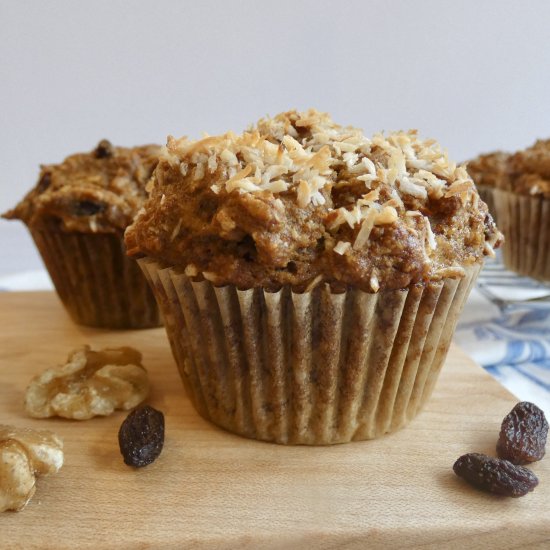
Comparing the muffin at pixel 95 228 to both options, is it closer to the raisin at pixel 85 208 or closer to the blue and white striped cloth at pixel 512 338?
the raisin at pixel 85 208

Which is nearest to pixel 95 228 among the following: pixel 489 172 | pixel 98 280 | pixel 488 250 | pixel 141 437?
pixel 98 280

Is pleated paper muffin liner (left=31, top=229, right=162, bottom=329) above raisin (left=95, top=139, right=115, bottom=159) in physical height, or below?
below

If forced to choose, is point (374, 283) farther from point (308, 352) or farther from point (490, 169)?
point (490, 169)

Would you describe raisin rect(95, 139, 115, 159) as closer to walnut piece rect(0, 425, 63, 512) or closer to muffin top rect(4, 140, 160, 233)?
muffin top rect(4, 140, 160, 233)

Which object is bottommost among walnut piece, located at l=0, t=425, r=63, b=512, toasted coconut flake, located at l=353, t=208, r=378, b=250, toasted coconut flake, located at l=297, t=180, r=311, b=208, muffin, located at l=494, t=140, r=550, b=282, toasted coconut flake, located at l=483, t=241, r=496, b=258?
muffin, located at l=494, t=140, r=550, b=282

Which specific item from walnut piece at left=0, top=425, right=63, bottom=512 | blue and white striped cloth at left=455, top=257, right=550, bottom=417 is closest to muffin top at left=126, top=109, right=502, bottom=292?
walnut piece at left=0, top=425, right=63, bottom=512

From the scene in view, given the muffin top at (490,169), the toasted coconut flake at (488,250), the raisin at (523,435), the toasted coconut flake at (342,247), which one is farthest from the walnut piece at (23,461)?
the muffin top at (490,169)

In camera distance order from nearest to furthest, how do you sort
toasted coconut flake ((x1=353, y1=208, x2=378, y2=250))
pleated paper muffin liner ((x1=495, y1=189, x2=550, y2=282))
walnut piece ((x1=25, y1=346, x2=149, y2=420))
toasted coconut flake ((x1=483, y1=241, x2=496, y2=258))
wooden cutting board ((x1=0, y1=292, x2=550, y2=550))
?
1. wooden cutting board ((x1=0, y1=292, x2=550, y2=550))
2. toasted coconut flake ((x1=353, y1=208, x2=378, y2=250))
3. toasted coconut flake ((x1=483, y1=241, x2=496, y2=258))
4. walnut piece ((x1=25, y1=346, x2=149, y2=420))
5. pleated paper muffin liner ((x1=495, y1=189, x2=550, y2=282))
